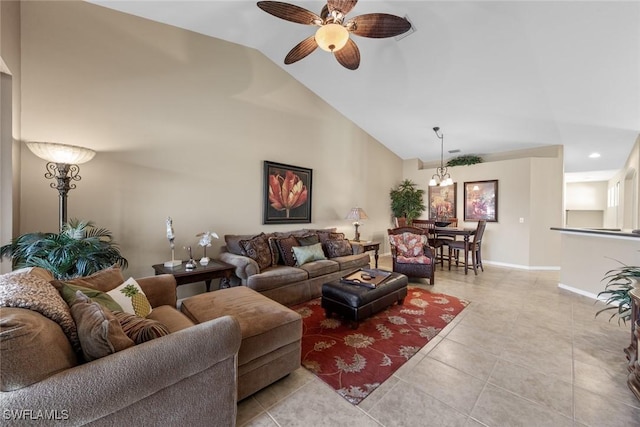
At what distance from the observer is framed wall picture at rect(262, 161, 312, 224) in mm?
4148

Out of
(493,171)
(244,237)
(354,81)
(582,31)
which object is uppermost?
(354,81)

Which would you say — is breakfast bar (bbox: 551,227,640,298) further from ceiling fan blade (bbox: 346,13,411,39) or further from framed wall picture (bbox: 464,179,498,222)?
ceiling fan blade (bbox: 346,13,411,39)

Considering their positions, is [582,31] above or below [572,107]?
above

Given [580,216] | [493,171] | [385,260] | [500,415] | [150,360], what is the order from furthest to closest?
[580,216] → [385,260] → [493,171] → [500,415] → [150,360]

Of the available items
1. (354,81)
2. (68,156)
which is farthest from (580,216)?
(68,156)

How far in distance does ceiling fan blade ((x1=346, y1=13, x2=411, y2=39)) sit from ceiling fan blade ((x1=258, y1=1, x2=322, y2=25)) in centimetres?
33

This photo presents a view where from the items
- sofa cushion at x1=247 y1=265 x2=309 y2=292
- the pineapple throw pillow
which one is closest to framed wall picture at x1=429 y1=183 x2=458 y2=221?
sofa cushion at x1=247 y1=265 x2=309 y2=292

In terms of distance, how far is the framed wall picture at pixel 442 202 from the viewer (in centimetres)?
632

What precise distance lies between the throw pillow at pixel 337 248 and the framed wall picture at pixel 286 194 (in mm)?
746

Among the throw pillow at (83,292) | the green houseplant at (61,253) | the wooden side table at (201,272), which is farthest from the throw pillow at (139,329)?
the wooden side table at (201,272)

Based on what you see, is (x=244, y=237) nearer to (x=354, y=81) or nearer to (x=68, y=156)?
(x=68, y=156)

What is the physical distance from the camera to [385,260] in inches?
243

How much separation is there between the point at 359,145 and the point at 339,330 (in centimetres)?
437

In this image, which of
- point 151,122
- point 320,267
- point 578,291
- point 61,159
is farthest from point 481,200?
point 61,159
